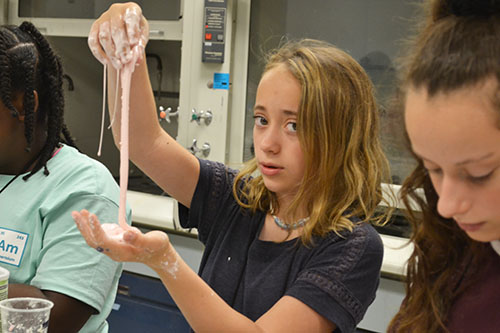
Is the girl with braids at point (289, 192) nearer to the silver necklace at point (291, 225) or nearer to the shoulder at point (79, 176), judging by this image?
the silver necklace at point (291, 225)

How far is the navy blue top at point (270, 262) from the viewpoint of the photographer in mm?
1006

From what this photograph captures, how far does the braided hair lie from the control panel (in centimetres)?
94

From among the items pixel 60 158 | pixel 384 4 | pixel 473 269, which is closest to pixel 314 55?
pixel 473 269

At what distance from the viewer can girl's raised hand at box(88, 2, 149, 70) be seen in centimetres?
94

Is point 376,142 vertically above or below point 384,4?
below

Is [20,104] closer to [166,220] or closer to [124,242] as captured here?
[124,242]

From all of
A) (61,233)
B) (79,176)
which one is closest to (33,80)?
(79,176)

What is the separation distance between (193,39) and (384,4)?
78 centimetres

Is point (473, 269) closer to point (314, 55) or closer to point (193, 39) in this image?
point (314, 55)

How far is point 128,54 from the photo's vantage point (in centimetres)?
94

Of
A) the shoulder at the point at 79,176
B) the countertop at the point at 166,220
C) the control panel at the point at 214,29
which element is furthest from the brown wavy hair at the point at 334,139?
the control panel at the point at 214,29

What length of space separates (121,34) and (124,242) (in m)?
0.37

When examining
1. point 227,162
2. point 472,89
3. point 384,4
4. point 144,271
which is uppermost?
point 384,4

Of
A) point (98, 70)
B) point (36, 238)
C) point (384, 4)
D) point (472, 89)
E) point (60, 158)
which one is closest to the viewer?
point (472, 89)
